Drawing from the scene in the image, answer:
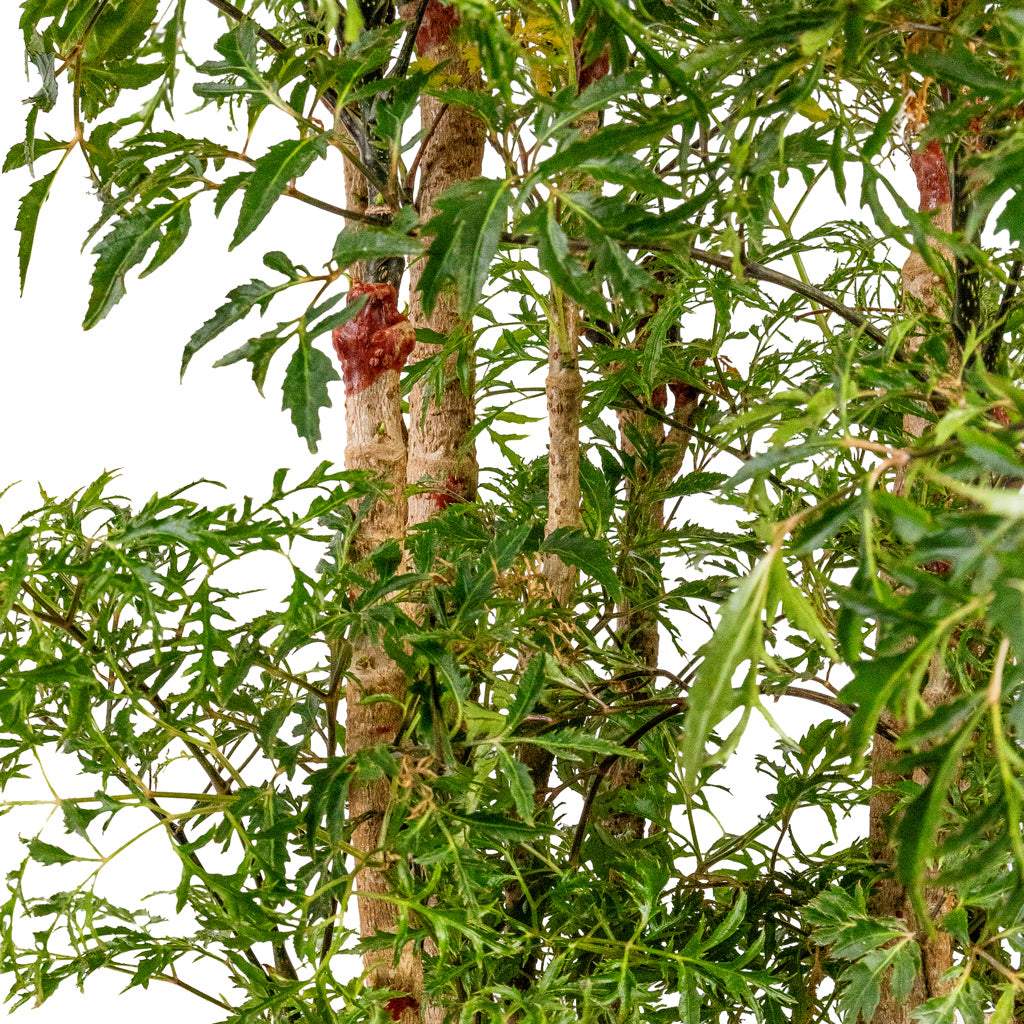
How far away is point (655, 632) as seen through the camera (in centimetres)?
101

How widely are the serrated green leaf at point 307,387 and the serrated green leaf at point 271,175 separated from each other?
0.18ft

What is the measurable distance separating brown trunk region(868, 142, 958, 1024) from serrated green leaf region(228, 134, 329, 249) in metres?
0.41

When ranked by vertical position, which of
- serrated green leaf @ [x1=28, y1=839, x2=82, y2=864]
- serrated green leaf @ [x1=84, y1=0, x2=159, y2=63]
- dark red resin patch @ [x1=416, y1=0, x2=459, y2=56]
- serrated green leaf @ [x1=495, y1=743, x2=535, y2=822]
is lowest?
serrated green leaf @ [x1=495, y1=743, x2=535, y2=822]

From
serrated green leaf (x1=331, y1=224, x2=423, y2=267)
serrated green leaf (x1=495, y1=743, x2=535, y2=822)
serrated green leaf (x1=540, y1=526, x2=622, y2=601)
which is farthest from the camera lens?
serrated green leaf (x1=540, y1=526, x2=622, y2=601)

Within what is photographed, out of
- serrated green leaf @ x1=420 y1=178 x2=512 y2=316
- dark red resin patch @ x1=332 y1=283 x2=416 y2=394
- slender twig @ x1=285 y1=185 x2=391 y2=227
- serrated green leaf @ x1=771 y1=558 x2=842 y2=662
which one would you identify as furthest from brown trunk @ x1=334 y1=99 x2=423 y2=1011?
serrated green leaf @ x1=771 y1=558 x2=842 y2=662

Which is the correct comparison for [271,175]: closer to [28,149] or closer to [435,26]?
[28,149]

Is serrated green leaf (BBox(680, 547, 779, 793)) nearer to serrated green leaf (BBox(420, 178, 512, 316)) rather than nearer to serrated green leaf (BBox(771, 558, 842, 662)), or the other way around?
serrated green leaf (BBox(771, 558, 842, 662))

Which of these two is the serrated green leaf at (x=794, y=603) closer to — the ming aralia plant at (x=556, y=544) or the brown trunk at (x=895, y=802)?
the ming aralia plant at (x=556, y=544)

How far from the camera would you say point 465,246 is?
457mm

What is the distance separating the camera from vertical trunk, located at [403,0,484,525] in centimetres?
85

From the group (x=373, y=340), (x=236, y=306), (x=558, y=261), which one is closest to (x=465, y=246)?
(x=558, y=261)

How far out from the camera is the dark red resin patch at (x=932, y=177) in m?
0.83

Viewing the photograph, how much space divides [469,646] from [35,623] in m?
0.22

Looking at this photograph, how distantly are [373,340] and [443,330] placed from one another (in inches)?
7.6
